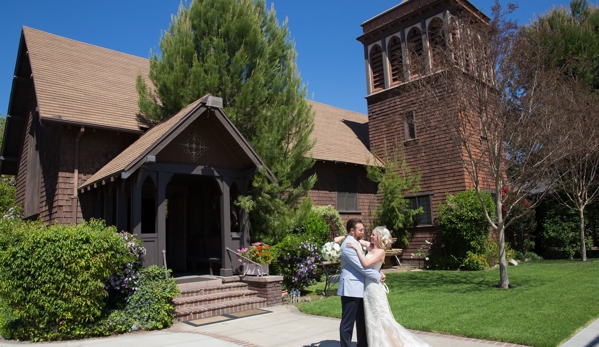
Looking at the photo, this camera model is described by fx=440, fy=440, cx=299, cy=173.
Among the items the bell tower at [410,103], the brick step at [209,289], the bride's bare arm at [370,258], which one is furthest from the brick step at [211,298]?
the bell tower at [410,103]

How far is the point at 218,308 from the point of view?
9422 millimetres

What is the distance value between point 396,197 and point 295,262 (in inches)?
334

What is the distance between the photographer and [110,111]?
13.2 metres

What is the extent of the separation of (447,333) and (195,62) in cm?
992

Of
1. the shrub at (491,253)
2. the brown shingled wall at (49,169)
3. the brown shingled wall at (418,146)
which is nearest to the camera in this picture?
the brown shingled wall at (49,169)

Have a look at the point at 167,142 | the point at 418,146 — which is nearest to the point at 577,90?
the point at 418,146

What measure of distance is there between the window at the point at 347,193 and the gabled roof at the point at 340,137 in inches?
31.9

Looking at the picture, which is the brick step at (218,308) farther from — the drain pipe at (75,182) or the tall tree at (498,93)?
the tall tree at (498,93)

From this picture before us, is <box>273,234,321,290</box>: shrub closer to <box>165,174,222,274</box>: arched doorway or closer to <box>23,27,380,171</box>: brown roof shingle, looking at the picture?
<box>165,174,222,274</box>: arched doorway

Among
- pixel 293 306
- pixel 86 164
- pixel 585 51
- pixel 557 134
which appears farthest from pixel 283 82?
pixel 585 51

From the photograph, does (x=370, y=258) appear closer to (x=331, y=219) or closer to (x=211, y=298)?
(x=211, y=298)

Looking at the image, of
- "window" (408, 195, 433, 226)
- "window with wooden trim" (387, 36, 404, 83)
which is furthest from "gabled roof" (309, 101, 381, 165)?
"window with wooden trim" (387, 36, 404, 83)

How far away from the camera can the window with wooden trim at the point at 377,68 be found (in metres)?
21.3

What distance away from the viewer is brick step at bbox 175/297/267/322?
8969mm
